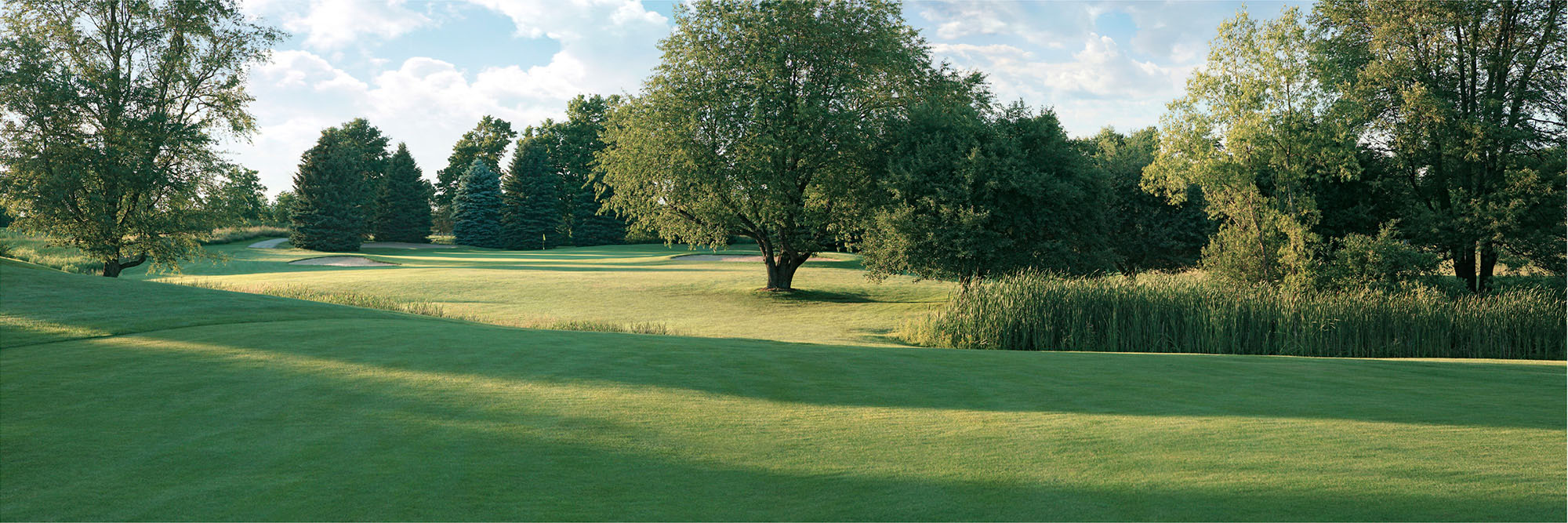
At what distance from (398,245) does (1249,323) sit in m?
60.6

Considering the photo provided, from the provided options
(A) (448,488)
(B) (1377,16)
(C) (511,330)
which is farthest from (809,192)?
(A) (448,488)

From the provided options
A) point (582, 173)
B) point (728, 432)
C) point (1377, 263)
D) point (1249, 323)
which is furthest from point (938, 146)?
point (582, 173)

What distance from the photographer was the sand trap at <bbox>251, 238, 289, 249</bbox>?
52.3 metres

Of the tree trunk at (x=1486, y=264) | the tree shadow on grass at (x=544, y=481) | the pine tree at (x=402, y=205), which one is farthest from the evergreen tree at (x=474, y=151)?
the tree shadow on grass at (x=544, y=481)

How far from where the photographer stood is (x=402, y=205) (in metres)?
67.9

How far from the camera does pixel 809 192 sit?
27.1 metres

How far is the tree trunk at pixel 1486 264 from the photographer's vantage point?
25250 mm

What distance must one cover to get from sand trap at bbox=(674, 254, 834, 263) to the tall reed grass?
26740 millimetres

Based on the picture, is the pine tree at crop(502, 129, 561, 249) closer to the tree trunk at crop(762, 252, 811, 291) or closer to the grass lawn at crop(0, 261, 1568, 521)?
the tree trunk at crop(762, 252, 811, 291)

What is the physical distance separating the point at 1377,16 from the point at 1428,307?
14.0 meters

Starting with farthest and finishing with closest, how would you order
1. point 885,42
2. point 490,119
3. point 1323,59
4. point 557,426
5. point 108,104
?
point 490,119 → point 885,42 → point 108,104 → point 1323,59 → point 557,426

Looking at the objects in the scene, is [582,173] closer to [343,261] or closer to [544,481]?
[343,261]

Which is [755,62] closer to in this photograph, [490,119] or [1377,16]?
[1377,16]

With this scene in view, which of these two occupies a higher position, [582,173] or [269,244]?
[582,173]
